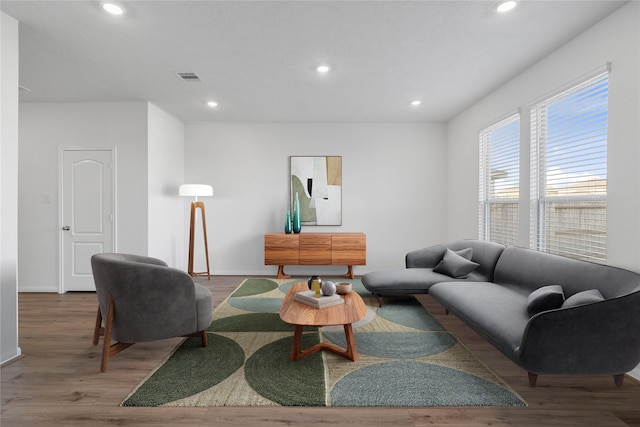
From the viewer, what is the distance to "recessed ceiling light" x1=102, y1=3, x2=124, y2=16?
7.40 feet

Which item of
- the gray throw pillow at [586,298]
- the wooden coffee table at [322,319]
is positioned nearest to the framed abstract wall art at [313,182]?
the wooden coffee table at [322,319]

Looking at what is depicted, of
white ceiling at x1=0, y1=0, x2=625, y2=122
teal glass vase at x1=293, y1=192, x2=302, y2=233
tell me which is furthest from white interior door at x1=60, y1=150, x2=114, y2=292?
teal glass vase at x1=293, y1=192, x2=302, y2=233

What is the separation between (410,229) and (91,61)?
4.83 metres

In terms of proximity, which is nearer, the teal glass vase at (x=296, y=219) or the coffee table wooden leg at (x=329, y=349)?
the coffee table wooden leg at (x=329, y=349)

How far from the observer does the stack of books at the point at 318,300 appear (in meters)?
2.61

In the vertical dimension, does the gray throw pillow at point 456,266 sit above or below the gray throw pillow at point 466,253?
below

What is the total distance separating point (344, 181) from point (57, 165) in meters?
4.14

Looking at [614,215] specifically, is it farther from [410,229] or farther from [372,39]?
[410,229]

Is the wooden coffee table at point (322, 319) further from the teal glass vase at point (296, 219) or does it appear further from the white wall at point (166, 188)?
the white wall at point (166, 188)

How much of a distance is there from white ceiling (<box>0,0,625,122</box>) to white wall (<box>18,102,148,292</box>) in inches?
8.8

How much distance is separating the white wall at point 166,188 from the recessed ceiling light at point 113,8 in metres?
2.26

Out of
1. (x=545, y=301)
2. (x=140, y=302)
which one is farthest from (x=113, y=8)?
(x=545, y=301)

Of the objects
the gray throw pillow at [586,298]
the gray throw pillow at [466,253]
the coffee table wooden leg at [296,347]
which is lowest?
the coffee table wooden leg at [296,347]

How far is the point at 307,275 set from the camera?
5.53 m
